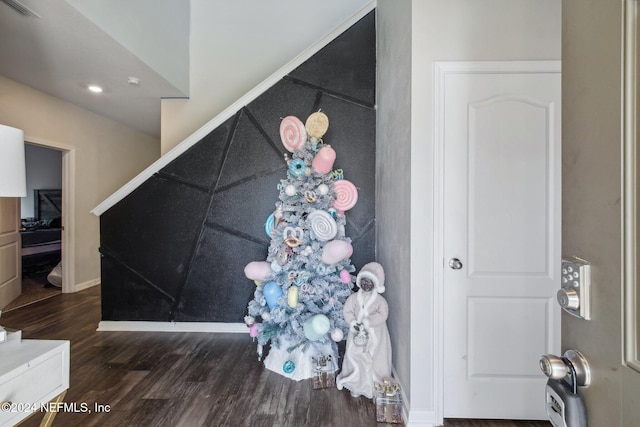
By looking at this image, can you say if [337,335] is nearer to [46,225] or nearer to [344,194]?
[344,194]

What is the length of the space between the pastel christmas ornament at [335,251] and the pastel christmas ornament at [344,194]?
38 centimetres

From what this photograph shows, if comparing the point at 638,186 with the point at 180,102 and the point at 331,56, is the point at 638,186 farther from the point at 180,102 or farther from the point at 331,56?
the point at 180,102

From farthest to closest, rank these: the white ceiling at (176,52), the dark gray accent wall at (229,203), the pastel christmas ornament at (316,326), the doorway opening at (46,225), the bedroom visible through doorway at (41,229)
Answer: the bedroom visible through doorway at (41,229), the doorway opening at (46,225), the dark gray accent wall at (229,203), the white ceiling at (176,52), the pastel christmas ornament at (316,326)

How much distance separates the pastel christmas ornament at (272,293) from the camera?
2.29 m

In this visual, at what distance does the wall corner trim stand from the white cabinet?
1.98 metres

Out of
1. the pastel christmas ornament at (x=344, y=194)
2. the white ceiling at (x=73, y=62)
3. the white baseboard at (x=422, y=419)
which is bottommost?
the white baseboard at (x=422, y=419)

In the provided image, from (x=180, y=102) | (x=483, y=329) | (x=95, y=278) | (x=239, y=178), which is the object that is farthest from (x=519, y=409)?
(x=95, y=278)

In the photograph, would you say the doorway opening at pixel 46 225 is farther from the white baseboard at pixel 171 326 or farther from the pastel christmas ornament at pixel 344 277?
the pastel christmas ornament at pixel 344 277

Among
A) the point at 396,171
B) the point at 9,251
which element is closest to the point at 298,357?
the point at 396,171

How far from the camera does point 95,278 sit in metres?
4.52

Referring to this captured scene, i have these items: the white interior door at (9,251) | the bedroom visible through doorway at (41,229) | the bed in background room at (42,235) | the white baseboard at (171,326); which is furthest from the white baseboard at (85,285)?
the white baseboard at (171,326)

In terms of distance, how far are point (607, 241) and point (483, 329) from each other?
4.62 ft

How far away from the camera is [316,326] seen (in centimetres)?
209

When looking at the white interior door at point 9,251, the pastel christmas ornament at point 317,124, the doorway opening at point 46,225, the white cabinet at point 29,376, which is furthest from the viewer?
the doorway opening at point 46,225
